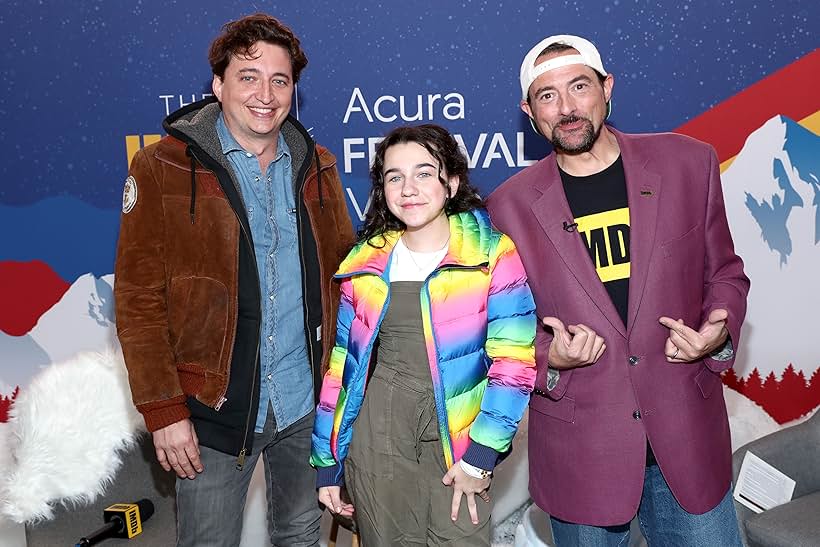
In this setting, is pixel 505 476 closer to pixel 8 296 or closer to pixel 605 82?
pixel 605 82

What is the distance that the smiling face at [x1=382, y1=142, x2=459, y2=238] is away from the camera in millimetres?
2107

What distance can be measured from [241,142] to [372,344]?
70cm

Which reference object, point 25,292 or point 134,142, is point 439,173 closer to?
point 134,142

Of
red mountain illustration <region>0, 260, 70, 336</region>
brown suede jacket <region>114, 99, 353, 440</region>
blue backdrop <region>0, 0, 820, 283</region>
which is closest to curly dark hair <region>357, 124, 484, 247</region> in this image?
brown suede jacket <region>114, 99, 353, 440</region>

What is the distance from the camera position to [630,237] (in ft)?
6.86

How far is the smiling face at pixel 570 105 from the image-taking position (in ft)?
6.98

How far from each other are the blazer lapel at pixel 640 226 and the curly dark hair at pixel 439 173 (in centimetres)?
40

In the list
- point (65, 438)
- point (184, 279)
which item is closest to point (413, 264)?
point (184, 279)

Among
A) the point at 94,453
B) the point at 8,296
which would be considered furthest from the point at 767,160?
the point at 8,296

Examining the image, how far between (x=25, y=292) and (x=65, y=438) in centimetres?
152

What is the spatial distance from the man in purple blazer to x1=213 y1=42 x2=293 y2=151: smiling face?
2.27 feet

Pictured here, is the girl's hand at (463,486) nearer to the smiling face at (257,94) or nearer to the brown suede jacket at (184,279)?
the brown suede jacket at (184,279)

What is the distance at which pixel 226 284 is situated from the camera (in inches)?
88.4

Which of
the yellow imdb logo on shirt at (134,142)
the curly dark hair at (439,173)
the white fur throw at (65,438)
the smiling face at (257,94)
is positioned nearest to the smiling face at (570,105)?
the curly dark hair at (439,173)
